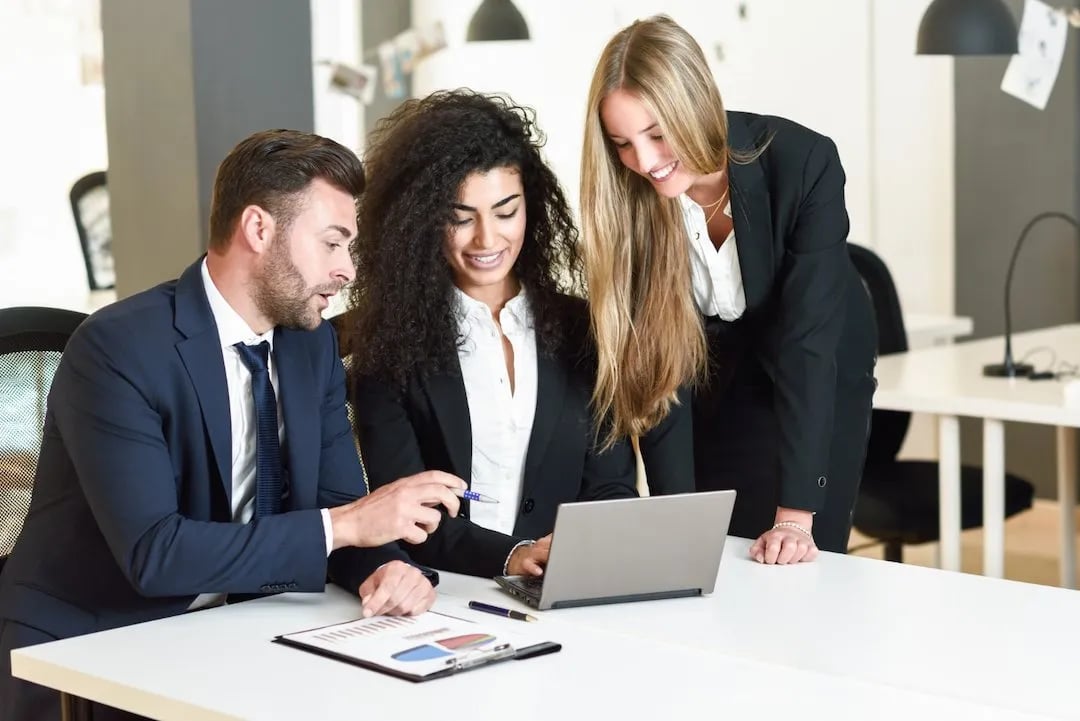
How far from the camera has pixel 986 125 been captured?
5.12m

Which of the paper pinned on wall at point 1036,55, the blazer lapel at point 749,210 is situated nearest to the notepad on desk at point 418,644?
the blazer lapel at point 749,210

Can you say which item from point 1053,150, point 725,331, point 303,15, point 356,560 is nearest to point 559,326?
point 725,331

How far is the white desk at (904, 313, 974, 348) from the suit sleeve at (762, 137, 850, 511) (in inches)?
88.5

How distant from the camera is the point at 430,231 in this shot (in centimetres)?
218

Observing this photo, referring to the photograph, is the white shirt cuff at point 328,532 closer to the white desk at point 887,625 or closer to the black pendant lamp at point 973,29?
the white desk at point 887,625

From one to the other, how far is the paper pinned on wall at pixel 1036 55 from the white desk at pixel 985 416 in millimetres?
863

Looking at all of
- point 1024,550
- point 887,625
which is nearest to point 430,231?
point 887,625

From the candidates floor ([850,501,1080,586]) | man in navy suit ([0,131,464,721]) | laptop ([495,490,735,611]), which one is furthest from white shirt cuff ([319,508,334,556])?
floor ([850,501,1080,586])

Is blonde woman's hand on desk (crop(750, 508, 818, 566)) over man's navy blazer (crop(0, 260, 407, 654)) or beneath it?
beneath

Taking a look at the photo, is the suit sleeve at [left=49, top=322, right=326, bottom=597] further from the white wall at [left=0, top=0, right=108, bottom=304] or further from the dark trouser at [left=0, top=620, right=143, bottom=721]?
the white wall at [left=0, top=0, right=108, bottom=304]

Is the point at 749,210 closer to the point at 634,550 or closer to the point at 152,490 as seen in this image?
the point at 634,550

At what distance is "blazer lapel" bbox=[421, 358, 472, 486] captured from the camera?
7.06 feet

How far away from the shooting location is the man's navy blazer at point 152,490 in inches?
67.7

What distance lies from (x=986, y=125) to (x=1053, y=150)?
0.89 feet
